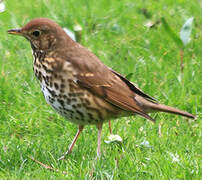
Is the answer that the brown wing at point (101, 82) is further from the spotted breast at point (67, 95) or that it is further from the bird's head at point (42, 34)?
the bird's head at point (42, 34)

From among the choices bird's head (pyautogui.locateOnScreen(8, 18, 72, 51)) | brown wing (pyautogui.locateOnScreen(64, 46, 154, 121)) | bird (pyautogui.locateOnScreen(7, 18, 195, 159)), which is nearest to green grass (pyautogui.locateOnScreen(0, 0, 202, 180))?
bird (pyautogui.locateOnScreen(7, 18, 195, 159))

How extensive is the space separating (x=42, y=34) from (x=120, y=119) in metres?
1.25

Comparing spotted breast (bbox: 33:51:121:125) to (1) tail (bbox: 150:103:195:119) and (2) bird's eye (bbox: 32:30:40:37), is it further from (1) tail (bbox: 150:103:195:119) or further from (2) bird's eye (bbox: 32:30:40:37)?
(1) tail (bbox: 150:103:195:119)

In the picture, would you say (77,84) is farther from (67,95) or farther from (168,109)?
(168,109)

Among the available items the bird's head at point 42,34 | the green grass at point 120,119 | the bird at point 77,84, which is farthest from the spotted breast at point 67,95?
the green grass at point 120,119

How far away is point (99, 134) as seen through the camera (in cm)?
482

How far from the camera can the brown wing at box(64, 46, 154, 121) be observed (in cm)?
468

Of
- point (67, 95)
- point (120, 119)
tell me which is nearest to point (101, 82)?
point (67, 95)

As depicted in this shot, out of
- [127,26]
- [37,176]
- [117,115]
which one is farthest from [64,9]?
[37,176]

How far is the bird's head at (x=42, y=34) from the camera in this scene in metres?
4.77

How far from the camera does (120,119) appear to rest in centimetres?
548

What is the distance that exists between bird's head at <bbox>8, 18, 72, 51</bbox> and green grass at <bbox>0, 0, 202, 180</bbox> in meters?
0.89

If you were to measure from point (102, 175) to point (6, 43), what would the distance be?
3.10 m

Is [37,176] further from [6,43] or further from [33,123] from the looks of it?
[6,43]
